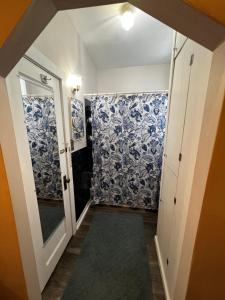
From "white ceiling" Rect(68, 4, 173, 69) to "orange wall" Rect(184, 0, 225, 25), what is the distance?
154 cm

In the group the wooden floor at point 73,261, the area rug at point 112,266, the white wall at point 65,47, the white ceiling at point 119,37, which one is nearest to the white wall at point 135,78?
the white ceiling at point 119,37

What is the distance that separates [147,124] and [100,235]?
5.47 ft

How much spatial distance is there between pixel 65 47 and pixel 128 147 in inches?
60.1

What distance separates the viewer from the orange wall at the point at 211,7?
0.48 m

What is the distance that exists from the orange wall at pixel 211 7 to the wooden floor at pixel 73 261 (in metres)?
1.90

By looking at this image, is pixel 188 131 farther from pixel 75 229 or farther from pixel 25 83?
pixel 75 229

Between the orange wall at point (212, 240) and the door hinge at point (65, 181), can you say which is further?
the door hinge at point (65, 181)

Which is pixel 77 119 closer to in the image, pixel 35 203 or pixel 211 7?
pixel 35 203

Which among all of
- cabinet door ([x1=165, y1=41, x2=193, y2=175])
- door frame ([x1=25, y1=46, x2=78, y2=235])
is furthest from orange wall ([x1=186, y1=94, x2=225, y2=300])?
door frame ([x1=25, y1=46, x2=78, y2=235])

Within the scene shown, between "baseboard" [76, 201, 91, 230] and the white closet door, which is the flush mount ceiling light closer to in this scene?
the white closet door

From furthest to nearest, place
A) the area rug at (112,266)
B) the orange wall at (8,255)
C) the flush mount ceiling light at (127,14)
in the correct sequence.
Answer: the flush mount ceiling light at (127,14)
the area rug at (112,266)
the orange wall at (8,255)

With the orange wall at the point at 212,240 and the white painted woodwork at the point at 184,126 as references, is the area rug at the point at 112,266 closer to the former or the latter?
the white painted woodwork at the point at 184,126

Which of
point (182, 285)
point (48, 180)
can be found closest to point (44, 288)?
point (48, 180)

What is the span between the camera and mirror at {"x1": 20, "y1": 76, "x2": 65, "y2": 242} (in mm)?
1217
